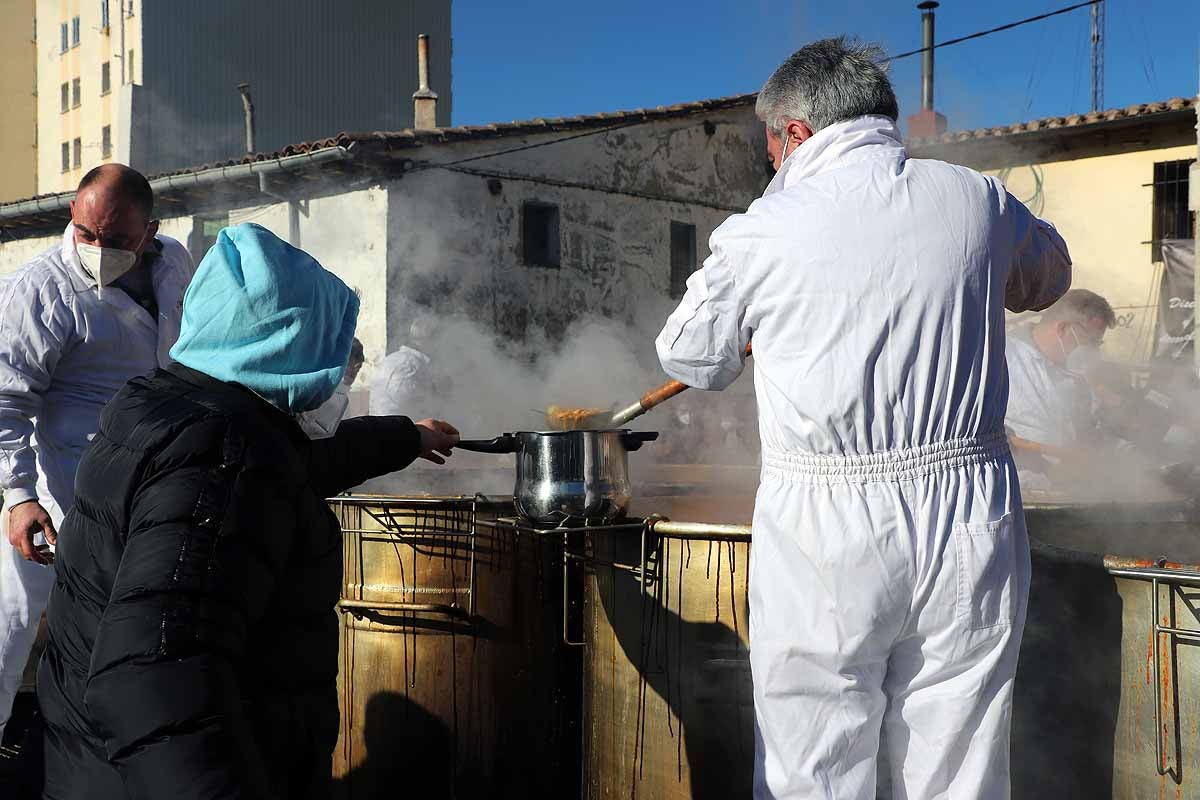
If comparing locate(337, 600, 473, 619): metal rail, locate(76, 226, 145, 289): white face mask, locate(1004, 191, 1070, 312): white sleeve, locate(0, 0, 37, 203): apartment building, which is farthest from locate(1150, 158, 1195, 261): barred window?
locate(0, 0, 37, 203): apartment building

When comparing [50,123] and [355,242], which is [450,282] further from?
[50,123]

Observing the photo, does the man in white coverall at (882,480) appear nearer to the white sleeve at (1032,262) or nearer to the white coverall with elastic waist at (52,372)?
the white sleeve at (1032,262)

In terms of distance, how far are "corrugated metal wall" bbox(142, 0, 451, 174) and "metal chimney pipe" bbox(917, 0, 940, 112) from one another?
1441cm

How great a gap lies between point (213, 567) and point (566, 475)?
5.68 ft

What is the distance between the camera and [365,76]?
1308 inches

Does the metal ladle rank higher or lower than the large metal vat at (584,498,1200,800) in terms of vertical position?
higher

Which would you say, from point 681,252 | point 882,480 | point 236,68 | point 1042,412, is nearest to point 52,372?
point 882,480

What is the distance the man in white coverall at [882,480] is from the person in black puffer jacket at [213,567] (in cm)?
98

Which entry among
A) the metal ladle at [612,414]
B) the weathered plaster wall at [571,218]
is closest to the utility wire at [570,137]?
the weathered plaster wall at [571,218]

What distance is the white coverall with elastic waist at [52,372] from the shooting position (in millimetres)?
3750

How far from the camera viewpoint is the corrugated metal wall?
3048 cm

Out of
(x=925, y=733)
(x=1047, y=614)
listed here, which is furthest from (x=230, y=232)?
(x=1047, y=614)

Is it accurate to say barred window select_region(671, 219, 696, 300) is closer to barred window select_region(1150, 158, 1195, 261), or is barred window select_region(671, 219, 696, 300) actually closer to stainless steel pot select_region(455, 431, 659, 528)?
barred window select_region(1150, 158, 1195, 261)

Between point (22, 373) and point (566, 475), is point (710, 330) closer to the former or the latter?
point (566, 475)
